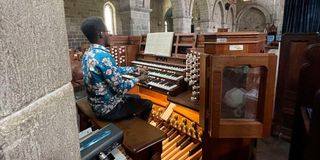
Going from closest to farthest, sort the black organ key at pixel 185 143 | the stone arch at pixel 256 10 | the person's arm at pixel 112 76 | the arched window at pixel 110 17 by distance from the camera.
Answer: the person's arm at pixel 112 76 < the black organ key at pixel 185 143 < the arched window at pixel 110 17 < the stone arch at pixel 256 10

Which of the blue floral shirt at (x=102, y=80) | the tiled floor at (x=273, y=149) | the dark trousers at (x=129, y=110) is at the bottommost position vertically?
the tiled floor at (x=273, y=149)

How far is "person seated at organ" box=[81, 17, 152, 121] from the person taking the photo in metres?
1.97

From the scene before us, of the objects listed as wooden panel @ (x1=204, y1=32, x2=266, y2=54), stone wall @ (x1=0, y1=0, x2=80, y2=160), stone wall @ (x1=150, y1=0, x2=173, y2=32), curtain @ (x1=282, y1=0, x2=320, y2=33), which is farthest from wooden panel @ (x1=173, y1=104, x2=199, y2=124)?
stone wall @ (x1=150, y1=0, x2=173, y2=32)

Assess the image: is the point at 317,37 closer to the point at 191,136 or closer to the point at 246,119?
the point at 246,119

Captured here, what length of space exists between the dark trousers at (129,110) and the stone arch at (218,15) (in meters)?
9.30

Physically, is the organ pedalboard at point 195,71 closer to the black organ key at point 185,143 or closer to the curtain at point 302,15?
the black organ key at point 185,143

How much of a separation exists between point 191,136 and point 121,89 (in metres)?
1.00

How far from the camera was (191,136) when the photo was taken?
7.93 feet

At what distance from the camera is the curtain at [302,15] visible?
18.2 ft

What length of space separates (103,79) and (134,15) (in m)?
3.75

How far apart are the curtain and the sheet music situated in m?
4.61

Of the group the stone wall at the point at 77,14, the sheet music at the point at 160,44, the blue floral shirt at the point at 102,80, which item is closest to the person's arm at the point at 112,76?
the blue floral shirt at the point at 102,80

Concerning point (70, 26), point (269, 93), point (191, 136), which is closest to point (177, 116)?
point (191, 136)

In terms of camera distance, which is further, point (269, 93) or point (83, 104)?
point (83, 104)
